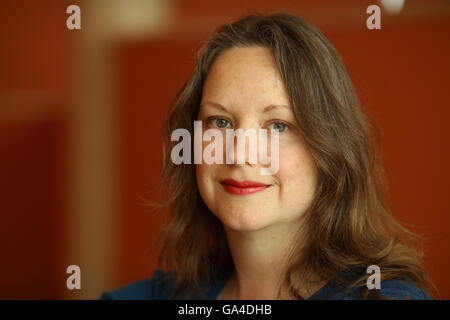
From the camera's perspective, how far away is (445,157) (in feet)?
3.11

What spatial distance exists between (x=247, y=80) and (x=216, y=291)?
0.38 metres

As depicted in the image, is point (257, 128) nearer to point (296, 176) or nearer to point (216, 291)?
point (296, 176)

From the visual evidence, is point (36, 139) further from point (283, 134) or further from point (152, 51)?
point (283, 134)

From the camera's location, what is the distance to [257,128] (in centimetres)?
74

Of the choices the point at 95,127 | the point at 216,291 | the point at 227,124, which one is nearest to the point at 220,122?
the point at 227,124

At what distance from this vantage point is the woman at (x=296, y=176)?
2.47 ft

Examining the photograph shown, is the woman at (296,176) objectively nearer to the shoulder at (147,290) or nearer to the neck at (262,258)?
the neck at (262,258)

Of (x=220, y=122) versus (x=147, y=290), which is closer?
(x=220, y=122)

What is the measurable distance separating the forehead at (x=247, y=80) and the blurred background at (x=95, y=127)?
26cm

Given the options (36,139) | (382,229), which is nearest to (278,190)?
(382,229)

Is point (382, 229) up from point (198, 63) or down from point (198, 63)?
down

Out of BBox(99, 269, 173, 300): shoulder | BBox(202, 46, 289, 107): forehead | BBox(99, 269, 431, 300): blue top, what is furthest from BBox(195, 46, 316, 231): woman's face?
BBox(99, 269, 173, 300): shoulder
